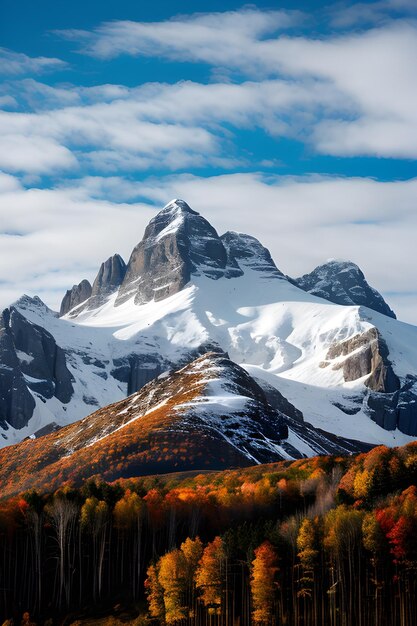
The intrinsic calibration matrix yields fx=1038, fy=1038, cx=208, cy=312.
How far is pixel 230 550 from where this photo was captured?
96.2 m

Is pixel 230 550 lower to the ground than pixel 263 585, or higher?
higher

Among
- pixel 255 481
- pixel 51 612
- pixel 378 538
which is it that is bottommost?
pixel 51 612

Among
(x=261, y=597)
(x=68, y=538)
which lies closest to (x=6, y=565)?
(x=68, y=538)

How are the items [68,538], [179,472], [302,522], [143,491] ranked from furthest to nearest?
[179,472] → [143,491] → [68,538] → [302,522]

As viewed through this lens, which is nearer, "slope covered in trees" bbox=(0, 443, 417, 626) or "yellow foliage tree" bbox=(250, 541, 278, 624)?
"yellow foliage tree" bbox=(250, 541, 278, 624)

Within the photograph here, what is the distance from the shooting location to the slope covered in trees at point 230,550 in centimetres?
9106

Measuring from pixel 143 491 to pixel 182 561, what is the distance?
25.3 meters

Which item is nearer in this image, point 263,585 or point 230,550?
point 263,585

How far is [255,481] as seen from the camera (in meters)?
132

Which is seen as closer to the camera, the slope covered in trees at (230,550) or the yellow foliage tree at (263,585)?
the yellow foliage tree at (263,585)

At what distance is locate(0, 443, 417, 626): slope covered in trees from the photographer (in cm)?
9106

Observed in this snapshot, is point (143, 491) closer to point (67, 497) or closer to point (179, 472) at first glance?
point (67, 497)

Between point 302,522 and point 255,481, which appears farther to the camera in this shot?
point 255,481

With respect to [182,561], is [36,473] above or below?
above
